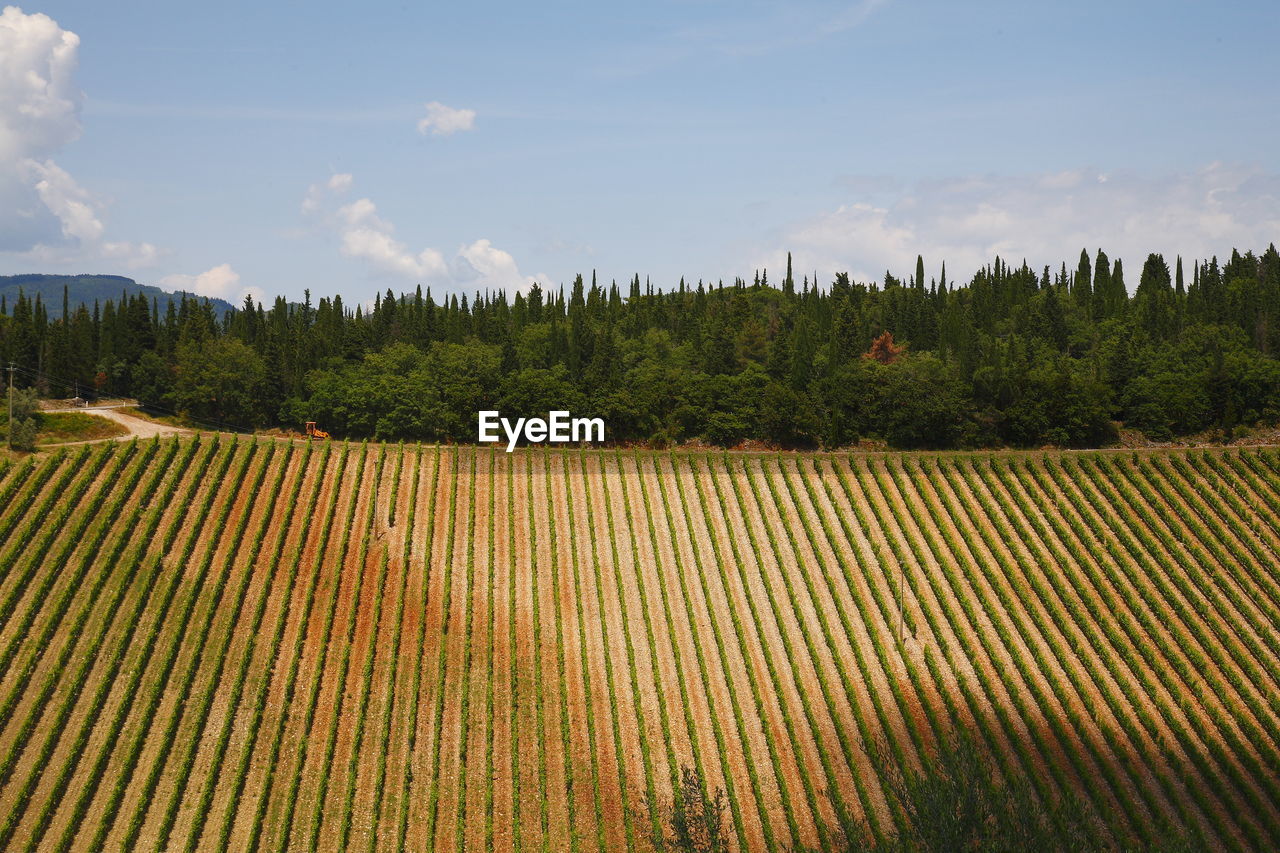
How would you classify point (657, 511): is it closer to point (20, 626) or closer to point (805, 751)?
point (805, 751)

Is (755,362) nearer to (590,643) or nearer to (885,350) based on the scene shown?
(885,350)

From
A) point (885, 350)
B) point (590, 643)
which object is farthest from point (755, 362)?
point (590, 643)

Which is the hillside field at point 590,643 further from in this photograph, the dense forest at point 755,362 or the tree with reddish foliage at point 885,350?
the tree with reddish foliage at point 885,350

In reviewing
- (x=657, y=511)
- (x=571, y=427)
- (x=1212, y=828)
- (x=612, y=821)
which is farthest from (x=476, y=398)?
(x=1212, y=828)

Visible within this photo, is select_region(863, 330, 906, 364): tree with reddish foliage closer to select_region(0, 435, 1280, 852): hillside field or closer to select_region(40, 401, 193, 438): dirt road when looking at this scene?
select_region(0, 435, 1280, 852): hillside field

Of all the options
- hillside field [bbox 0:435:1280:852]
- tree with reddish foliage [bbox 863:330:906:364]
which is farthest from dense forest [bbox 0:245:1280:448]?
hillside field [bbox 0:435:1280:852]

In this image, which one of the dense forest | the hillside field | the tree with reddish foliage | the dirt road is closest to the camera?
the hillside field
